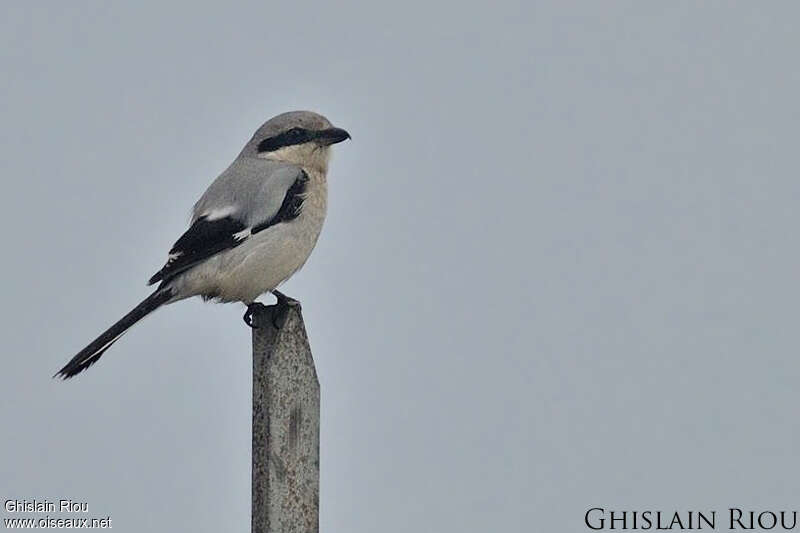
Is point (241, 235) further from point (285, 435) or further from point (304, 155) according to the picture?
point (285, 435)

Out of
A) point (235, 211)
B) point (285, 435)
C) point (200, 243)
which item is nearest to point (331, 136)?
point (235, 211)

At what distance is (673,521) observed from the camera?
5.15 meters

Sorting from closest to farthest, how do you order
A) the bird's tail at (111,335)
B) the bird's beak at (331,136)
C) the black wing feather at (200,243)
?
the bird's tail at (111,335)
the black wing feather at (200,243)
the bird's beak at (331,136)

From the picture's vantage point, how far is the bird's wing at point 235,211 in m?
4.42

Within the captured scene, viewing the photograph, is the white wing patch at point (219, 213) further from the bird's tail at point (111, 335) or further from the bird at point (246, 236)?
the bird's tail at point (111, 335)

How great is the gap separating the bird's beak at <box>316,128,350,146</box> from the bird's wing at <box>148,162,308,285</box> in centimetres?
22

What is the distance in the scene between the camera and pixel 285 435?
9.43ft

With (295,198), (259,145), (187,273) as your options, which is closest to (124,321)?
(187,273)

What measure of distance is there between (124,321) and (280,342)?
1.27 metres

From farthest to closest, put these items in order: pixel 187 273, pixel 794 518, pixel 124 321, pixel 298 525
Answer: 1. pixel 794 518
2. pixel 187 273
3. pixel 124 321
4. pixel 298 525

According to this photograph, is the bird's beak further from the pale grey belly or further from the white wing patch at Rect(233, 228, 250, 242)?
the white wing patch at Rect(233, 228, 250, 242)

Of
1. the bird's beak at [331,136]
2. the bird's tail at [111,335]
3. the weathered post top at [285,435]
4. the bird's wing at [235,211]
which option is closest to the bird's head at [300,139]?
the bird's beak at [331,136]

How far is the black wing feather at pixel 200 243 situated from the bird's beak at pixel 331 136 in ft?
2.14

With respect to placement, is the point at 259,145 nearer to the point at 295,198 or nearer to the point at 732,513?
the point at 295,198
